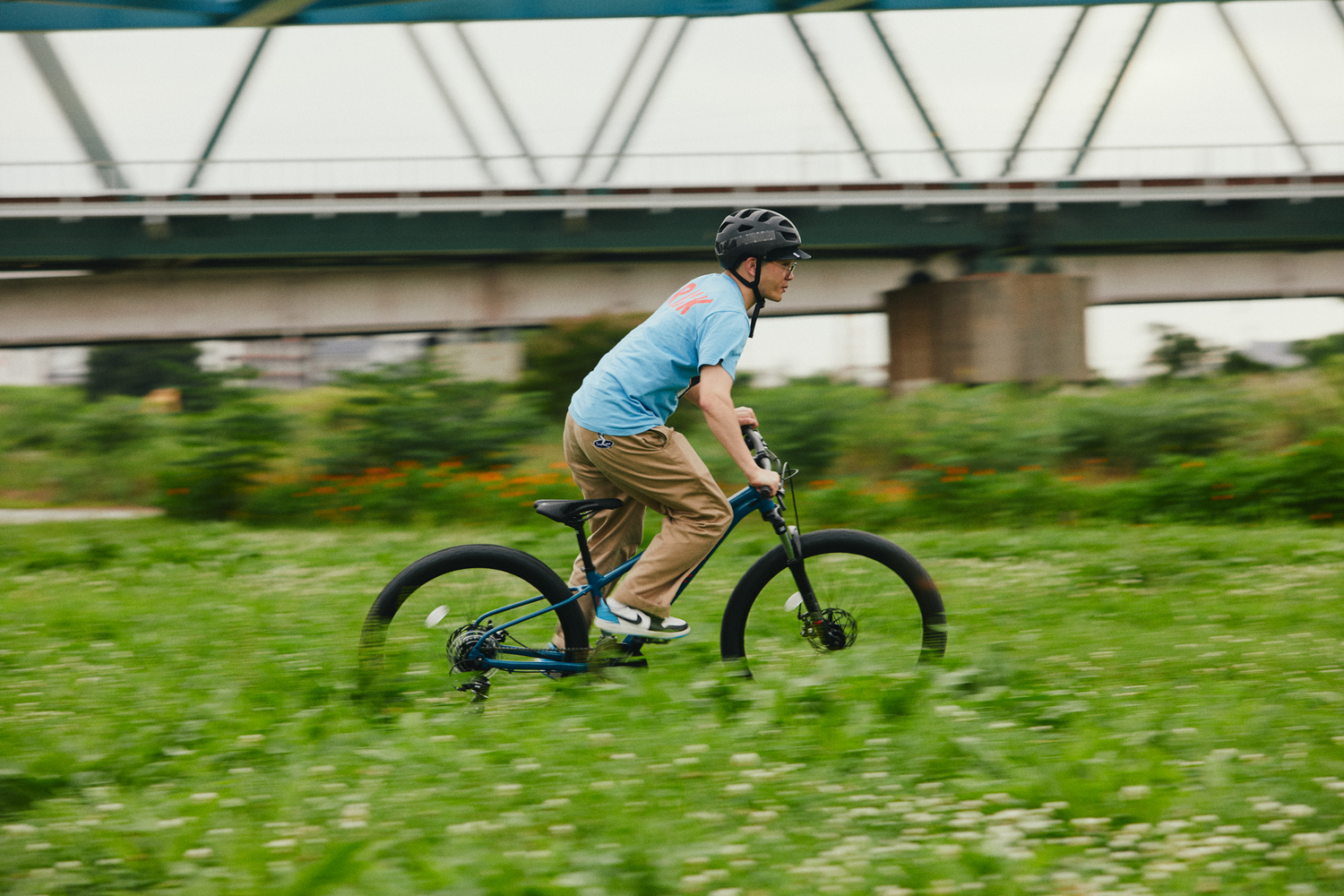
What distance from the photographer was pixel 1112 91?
29.3 meters

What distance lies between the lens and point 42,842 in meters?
2.99

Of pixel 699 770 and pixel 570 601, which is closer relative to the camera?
pixel 699 770

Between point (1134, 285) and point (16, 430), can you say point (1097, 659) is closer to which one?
point (16, 430)

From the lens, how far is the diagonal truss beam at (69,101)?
25.0 m

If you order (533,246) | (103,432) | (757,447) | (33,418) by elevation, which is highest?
(533,246)

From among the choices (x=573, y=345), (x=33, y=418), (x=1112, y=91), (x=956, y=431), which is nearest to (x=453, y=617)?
(x=956, y=431)

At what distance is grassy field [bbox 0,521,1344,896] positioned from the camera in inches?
109

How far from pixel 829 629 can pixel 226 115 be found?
86.9 ft

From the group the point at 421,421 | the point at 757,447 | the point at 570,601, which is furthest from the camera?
the point at 421,421

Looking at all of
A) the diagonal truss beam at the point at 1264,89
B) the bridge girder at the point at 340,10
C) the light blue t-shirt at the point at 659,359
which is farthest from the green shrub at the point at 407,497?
the diagonal truss beam at the point at 1264,89

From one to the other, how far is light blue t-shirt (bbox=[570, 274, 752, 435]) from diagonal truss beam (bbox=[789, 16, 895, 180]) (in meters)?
24.6

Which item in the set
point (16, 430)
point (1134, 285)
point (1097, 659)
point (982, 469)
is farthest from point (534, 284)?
point (1097, 659)

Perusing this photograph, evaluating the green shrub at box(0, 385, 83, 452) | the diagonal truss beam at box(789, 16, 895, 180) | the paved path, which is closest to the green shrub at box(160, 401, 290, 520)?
the paved path

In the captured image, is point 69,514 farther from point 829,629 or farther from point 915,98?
point 915,98
